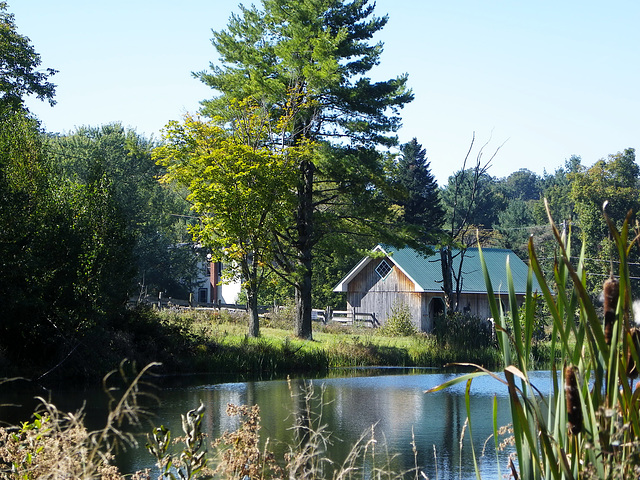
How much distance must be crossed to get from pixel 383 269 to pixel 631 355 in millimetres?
40584

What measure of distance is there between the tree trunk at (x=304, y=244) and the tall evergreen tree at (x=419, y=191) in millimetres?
14727

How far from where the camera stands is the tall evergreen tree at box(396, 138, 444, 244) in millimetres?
48344

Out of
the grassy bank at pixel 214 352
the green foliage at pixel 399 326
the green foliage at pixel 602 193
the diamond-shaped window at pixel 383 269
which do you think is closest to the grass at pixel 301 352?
the grassy bank at pixel 214 352

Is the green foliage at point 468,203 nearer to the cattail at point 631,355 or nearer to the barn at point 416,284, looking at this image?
the barn at point 416,284

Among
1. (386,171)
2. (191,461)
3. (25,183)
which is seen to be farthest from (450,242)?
(191,461)

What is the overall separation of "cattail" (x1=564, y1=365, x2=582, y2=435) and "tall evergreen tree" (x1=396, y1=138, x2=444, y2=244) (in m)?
41.2

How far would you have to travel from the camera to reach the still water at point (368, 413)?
35.1 feet

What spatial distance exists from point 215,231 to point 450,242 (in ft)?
28.3

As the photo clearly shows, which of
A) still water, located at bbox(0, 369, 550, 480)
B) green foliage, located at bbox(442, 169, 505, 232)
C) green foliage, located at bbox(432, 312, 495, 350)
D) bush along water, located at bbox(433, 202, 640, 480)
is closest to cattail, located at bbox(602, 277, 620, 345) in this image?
bush along water, located at bbox(433, 202, 640, 480)

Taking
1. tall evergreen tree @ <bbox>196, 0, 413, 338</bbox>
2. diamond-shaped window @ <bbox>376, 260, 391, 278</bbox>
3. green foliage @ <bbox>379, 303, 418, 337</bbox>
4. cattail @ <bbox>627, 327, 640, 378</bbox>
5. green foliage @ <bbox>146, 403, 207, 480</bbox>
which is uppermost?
tall evergreen tree @ <bbox>196, 0, 413, 338</bbox>

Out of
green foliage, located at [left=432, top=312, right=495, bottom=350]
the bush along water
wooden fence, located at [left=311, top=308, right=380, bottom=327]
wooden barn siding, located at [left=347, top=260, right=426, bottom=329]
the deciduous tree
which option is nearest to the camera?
the bush along water

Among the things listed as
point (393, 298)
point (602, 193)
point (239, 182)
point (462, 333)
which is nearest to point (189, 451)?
point (239, 182)

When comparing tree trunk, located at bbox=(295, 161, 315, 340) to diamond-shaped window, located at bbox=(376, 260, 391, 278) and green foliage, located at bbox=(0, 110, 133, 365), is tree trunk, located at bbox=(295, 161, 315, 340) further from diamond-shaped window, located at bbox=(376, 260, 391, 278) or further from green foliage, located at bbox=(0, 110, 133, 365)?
diamond-shaped window, located at bbox=(376, 260, 391, 278)

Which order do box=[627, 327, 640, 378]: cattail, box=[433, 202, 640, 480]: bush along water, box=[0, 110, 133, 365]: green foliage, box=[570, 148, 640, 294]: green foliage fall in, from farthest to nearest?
box=[570, 148, 640, 294]: green foliage, box=[0, 110, 133, 365]: green foliage, box=[627, 327, 640, 378]: cattail, box=[433, 202, 640, 480]: bush along water
